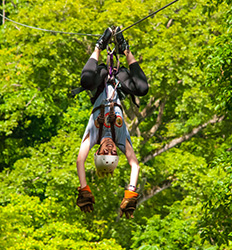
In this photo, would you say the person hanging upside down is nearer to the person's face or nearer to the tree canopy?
the person's face

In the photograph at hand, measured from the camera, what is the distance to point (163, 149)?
2061 centimetres

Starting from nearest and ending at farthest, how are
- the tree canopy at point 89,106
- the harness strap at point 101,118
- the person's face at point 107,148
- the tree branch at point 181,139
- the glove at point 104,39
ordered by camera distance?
the person's face at point 107,148
the harness strap at point 101,118
the glove at point 104,39
the tree canopy at point 89,106
the tree branch at point 181,139

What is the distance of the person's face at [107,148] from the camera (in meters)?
5.28

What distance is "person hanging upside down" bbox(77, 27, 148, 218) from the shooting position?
17.5ft

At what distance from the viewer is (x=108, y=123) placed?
5445 millimetres

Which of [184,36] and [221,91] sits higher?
[184,36]

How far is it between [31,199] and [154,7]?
288 inches

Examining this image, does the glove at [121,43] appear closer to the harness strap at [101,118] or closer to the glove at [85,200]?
the harness strap at [101,118]

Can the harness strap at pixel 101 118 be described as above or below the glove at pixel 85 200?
above

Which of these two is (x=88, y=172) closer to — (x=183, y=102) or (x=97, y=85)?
(x=183, y=102)

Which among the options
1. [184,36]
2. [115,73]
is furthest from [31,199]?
[115,73]

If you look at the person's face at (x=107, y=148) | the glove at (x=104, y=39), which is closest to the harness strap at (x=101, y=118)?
the person's face at (x=107, y=148)

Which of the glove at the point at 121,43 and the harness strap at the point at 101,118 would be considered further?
the glove at the point at 121,43

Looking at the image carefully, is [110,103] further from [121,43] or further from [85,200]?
[85,200]
